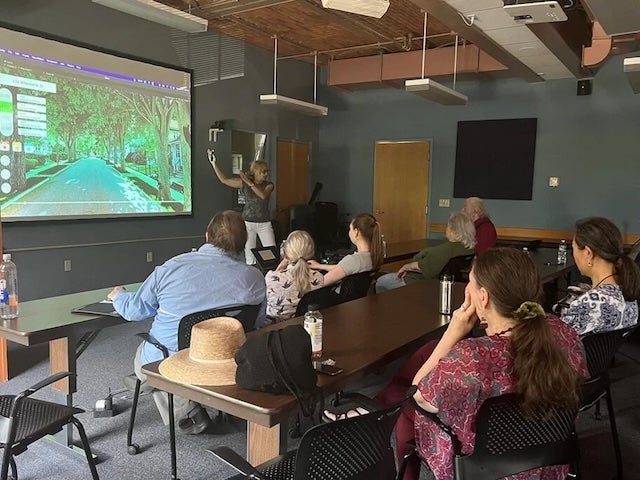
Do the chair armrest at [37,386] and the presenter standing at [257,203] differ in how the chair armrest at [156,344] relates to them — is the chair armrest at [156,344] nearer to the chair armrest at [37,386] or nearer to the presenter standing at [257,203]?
the chair armrest at [37,386]

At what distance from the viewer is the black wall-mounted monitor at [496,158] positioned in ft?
24.1

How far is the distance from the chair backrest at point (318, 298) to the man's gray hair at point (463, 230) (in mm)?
1387

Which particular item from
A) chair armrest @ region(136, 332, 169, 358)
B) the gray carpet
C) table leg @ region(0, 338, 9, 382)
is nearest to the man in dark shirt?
the gray carpet

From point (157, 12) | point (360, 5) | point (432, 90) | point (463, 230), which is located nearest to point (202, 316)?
point (360, 5)

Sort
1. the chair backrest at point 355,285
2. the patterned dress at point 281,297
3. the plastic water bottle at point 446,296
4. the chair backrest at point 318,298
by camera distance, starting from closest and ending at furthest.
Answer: the plastic water bottle at point 446,296 → the chair backrest at point 318,298 → the patterned dress at point 281,297 → the chair backrest at point 355,285

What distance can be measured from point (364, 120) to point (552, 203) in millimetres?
3161

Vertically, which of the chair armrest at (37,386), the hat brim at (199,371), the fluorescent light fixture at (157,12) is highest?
the fluorescent light fixture at (157,12)

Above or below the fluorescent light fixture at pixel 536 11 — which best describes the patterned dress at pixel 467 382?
below

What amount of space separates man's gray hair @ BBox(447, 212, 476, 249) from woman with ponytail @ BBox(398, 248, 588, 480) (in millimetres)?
2479

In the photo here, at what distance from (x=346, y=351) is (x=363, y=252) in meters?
1.75

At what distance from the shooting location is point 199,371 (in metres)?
1.64

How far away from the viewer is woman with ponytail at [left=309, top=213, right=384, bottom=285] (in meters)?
3.54

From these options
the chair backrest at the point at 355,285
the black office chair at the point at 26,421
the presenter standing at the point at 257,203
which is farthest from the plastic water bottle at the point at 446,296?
the presenter standing at the point at 257,203

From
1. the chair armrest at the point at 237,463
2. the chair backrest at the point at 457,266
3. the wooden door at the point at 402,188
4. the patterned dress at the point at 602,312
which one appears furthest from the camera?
the wooden door at the point at 402,188
